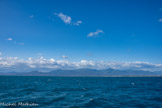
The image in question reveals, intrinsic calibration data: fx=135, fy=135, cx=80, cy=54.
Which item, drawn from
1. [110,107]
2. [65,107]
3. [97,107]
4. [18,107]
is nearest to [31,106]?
[18,107]

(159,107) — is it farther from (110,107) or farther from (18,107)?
(18,107)

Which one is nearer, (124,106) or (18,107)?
(18,107)

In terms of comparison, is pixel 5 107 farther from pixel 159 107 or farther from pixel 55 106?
pixel 159 107

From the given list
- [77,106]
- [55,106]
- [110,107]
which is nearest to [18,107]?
[55,106]

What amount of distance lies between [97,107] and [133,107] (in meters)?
7.01

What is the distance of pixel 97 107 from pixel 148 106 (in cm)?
1061

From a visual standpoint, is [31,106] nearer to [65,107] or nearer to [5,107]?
[5,107]

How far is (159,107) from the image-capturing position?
26.8 metres

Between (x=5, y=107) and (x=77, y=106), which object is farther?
(x=77, y=106)

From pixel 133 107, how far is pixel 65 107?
13.2 metres

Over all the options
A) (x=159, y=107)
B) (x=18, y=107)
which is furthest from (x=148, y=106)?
(x=18, y=107)

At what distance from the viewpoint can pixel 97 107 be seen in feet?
86.1

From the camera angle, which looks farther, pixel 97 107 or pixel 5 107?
pixel 97 107

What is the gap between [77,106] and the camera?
26312mm
